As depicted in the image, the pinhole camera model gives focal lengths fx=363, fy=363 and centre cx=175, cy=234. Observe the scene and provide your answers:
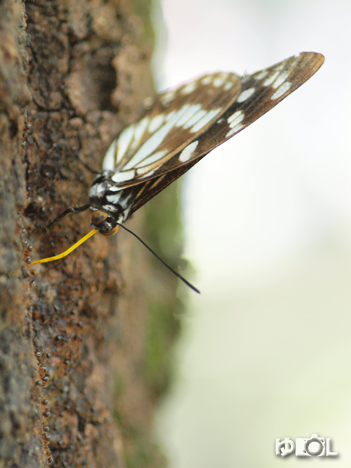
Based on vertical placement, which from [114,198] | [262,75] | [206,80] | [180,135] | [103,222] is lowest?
[103,222]

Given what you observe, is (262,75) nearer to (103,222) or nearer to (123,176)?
(123,176)

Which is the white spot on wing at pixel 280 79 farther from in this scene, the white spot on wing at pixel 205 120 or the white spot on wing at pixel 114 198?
the white spot on wing at pixel 114 198

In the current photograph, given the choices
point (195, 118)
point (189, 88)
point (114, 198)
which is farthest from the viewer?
point (189, 88)

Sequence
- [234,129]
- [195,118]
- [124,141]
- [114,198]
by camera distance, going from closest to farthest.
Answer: [234,129], [114,198], [195,118], [124,141]

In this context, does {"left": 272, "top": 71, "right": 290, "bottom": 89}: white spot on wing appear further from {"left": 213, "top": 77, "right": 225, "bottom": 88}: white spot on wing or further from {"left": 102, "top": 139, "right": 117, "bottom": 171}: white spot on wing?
{"left": 102, "top": 139, "right": 117, "bottom": 171}: white spot on wing

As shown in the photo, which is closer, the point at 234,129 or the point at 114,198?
the point at 234,129

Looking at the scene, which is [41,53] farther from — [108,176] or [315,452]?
[315,452]

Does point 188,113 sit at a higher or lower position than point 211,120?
higher

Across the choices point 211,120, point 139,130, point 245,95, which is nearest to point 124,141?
point 139,130
